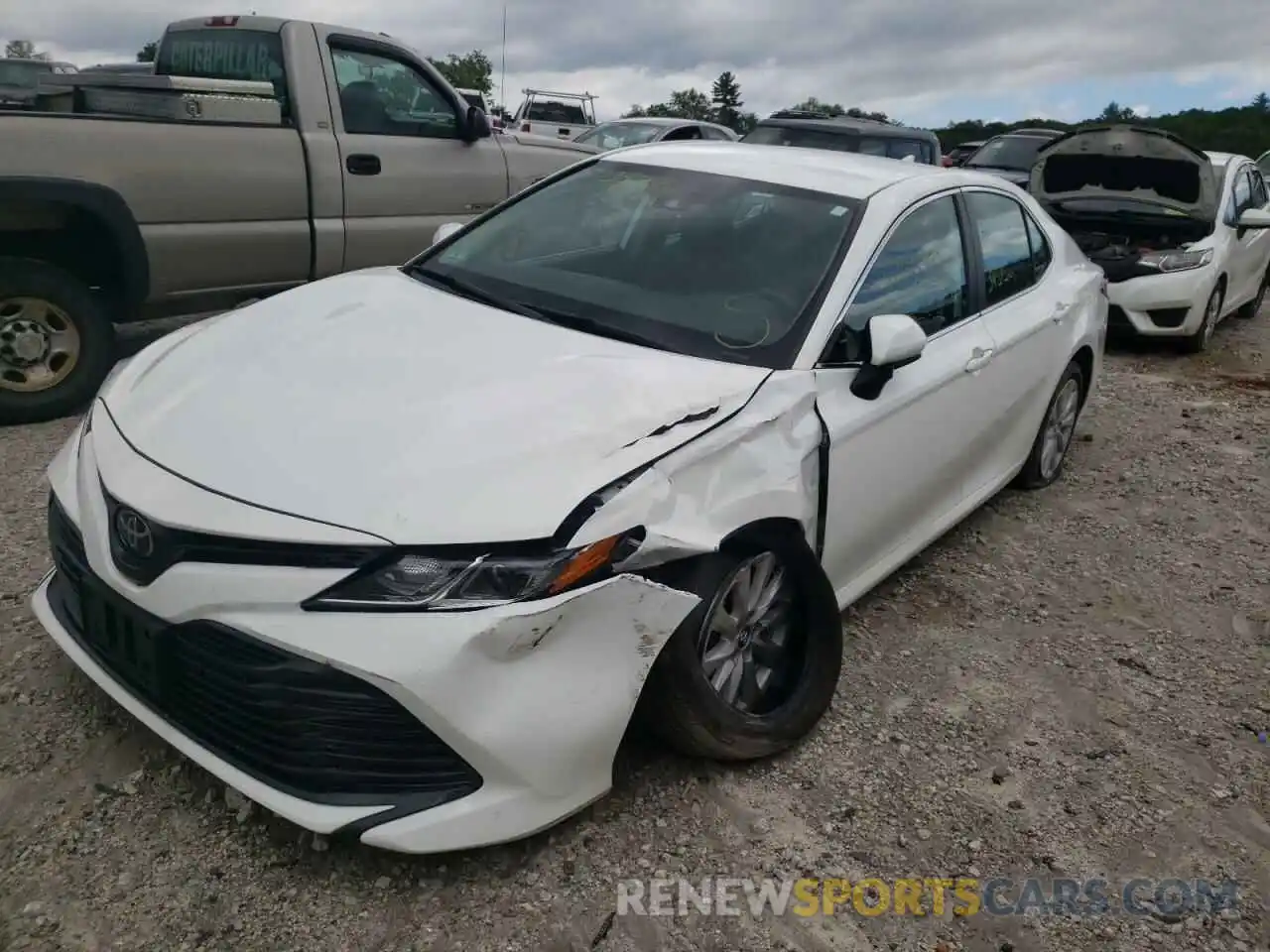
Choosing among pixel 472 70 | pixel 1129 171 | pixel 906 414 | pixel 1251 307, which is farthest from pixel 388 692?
pixel 472 70

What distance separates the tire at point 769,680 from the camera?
2518 mm

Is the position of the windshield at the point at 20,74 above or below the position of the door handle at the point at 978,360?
above

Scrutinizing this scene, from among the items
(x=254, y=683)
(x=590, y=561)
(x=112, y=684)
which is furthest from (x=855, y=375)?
(x=112, y=684)

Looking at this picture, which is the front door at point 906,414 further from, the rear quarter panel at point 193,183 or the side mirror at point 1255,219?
the side mirror at point 1255,219

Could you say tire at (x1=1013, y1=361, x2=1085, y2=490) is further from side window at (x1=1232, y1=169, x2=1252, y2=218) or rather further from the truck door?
side window at (x1=1232, y1=169, x2=1252, y2=218)

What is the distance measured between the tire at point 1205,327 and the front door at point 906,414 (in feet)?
17.8

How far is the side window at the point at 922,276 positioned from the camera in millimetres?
3307

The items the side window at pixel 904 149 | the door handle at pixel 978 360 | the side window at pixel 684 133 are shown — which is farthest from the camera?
the side window at pixel 684 133

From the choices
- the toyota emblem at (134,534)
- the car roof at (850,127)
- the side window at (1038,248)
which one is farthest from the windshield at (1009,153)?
the toyota emblem at (134,534)

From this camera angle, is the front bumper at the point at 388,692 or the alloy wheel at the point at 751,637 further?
the alloy wheel at the point at 751,637

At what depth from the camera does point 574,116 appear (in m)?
20.2

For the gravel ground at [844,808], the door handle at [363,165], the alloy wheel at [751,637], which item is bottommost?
the gravel ground at [844,808]

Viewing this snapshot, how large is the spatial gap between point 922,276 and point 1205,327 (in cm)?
602

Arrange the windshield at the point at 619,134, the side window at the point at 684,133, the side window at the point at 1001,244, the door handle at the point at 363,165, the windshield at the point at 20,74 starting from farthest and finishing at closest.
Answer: the side window at the point at 684,133
the windshield at the point at 619,134
the door handle at the point at 363,165
the windshield at the point at 20,74
the side window at the point at 1001,244
